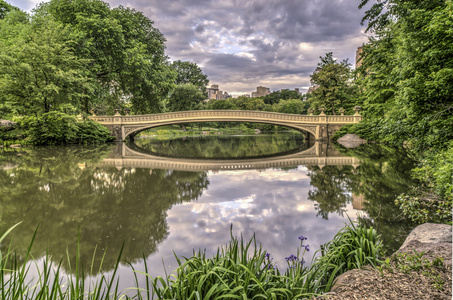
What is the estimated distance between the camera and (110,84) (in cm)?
2491

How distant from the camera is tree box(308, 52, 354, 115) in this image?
27250mm

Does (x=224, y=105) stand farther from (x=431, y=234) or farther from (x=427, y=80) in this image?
(x=431, y=234)

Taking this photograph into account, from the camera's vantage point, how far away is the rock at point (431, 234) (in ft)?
9.72

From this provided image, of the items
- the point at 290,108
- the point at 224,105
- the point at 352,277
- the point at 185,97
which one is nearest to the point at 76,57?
the point at 352,277

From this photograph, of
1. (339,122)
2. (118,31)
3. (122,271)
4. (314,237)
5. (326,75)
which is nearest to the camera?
(122,271)

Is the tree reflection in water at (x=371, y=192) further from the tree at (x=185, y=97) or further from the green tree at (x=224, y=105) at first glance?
the green tree at (x=224, y=105)

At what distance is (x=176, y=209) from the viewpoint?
5180 millimetres

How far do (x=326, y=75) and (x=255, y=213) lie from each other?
25.7 meters

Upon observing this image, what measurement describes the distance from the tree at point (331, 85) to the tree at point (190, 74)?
26575mm

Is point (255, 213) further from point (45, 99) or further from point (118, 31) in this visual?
point (118, 31)

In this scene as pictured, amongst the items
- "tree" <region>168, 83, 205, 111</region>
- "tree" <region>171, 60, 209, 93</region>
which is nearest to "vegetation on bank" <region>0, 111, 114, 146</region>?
"tree" <region>168, 83, 205, 111</region>

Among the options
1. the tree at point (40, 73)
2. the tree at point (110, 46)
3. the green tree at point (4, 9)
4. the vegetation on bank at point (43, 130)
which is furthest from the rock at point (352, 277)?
the green tree at point (4, 9)

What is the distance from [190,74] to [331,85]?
30.7 meters

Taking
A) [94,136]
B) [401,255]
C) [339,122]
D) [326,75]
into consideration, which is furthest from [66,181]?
[326,75]
